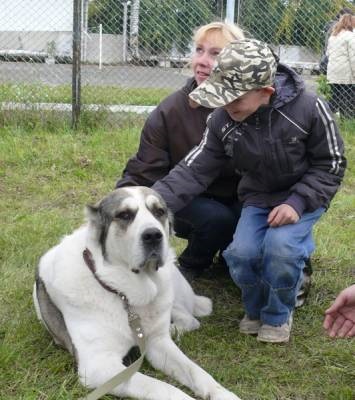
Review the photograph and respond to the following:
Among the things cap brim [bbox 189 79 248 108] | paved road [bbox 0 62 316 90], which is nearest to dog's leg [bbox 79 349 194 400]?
cap brim [bbox 189 79 248 108]

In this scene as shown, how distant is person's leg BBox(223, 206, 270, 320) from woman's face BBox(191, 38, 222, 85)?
2.65ft

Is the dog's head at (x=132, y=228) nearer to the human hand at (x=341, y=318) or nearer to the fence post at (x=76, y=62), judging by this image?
the human hand at (x=341, y=318)

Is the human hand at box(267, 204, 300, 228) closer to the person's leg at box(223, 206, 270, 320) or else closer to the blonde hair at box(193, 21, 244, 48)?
the person's leg at box(223, 206, 270, 320)

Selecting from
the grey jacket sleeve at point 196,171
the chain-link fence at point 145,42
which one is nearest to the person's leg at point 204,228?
the grey jacket sleeve at point 196,171

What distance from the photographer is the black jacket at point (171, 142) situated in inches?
143

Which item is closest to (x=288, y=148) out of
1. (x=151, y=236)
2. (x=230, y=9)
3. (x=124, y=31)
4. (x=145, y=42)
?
(x=151, y=236)

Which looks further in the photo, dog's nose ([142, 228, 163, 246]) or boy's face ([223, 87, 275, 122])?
boy's face ([223, 87, 275, 122])

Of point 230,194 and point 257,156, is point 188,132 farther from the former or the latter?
point 257,156

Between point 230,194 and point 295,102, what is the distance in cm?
87

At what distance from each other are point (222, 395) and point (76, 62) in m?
4.65

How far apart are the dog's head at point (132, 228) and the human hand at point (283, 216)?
0.54 metres

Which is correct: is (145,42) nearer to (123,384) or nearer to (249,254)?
(249,254)

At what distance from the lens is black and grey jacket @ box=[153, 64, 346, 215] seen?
2.98 metres

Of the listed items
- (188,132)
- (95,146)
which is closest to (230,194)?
(188,132)
